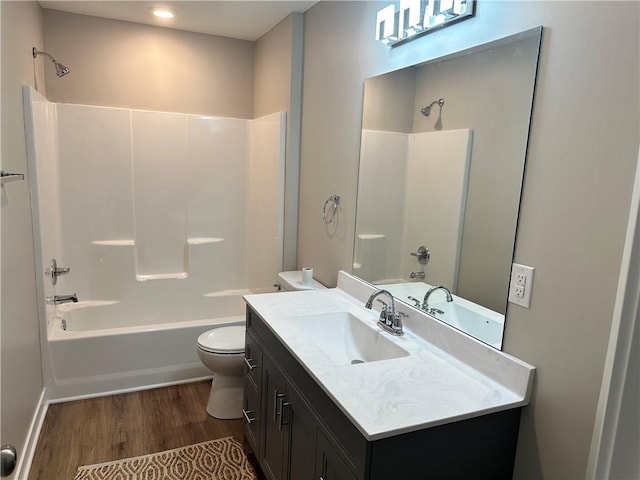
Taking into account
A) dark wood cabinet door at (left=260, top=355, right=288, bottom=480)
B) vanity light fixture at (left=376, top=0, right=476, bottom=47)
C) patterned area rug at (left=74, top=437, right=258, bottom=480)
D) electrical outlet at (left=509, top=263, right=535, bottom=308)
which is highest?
vanity light fixture at (left=376, top=0, right=476, bottom=47)

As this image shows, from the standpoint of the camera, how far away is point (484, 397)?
53.1 inches

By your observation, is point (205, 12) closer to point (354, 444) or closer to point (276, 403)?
point (276, 403)

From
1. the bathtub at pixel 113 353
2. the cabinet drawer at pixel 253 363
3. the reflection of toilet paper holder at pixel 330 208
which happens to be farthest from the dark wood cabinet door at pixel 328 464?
the bathtub at pixel 113 353

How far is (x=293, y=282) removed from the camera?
2811mm

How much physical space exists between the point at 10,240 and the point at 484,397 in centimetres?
212

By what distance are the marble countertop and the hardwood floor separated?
3.65ft

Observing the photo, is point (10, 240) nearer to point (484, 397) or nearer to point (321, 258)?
point (321, 258)

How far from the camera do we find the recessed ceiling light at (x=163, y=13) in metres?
2.98

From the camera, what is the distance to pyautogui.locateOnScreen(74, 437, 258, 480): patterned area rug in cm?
216

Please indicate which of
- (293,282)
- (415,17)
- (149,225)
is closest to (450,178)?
(415,17)

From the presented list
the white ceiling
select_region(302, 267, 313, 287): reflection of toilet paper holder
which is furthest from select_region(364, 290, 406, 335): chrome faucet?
the white ceiling

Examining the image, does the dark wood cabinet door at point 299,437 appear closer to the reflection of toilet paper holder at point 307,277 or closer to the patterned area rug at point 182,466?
the patterned area rug at point 182,466

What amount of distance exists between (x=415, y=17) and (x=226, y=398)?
2272mm

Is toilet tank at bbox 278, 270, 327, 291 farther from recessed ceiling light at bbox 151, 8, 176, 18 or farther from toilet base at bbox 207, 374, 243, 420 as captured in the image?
recessed ceiling light at bbox 151, 8, 176, 18
